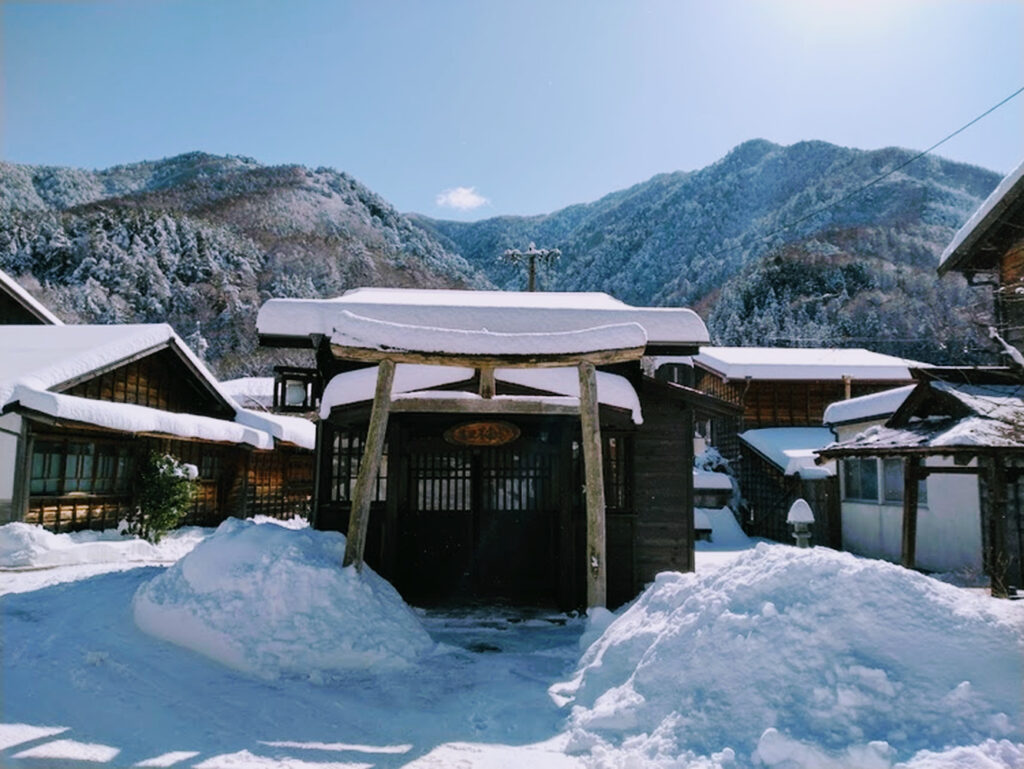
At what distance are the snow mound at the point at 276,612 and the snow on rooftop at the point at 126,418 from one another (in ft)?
20.1

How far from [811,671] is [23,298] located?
23.6m

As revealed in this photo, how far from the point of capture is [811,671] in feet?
13.4

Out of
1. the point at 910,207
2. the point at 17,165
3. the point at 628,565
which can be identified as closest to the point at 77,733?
the point at 628,565

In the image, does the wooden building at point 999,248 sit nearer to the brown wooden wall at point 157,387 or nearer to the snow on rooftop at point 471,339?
the snow on rooftop at point 471,339

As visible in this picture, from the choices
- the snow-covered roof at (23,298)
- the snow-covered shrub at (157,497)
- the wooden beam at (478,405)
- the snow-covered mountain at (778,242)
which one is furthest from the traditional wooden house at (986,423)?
the snow-covered roof at (23,298)

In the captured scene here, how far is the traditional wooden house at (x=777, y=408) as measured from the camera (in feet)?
65.2

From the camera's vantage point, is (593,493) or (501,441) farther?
(501,441)

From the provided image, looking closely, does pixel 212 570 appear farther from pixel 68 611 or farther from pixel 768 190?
pixel 768 190

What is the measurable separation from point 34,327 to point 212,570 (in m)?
13.7

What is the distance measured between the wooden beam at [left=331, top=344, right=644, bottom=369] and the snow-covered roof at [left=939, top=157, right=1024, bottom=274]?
29.8 ft

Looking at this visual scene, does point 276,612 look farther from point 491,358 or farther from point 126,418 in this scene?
point 126,418

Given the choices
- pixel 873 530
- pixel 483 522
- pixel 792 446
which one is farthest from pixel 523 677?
pixel 792 446

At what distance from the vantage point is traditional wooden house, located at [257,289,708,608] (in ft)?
23.0

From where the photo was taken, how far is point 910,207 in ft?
321
